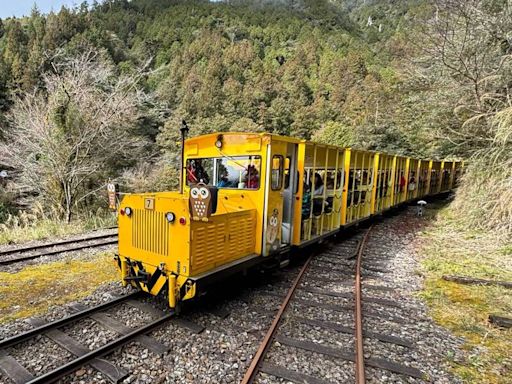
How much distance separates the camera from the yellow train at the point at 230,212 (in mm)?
4258

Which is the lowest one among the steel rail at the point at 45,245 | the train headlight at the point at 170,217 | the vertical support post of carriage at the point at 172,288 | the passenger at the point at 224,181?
the steel rail at the point at 45,245

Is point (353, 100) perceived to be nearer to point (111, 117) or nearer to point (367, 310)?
point (111, 117)

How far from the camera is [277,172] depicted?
5734 millimetres

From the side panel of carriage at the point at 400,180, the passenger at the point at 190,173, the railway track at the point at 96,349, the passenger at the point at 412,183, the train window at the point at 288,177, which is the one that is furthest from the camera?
the passenger at the point at 412,183

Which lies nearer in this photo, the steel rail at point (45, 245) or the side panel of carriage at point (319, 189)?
the side panel of carriage at point (319, 189)

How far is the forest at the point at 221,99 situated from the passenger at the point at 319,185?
4.25m

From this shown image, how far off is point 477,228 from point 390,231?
255cm

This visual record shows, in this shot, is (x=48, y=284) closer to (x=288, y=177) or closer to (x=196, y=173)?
(x=196, y=173)

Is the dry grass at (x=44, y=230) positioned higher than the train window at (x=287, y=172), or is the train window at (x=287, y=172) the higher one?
the train window at (x=287, y=172)

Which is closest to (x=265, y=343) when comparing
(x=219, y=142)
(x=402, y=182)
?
(x=219, y=142)

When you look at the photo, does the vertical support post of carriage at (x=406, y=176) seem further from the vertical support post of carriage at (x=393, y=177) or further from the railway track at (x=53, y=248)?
the railway track at (x=53, y=248)

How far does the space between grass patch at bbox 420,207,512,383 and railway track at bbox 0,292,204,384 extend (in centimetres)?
351

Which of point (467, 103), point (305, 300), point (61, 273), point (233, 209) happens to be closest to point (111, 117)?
point (61, 273)

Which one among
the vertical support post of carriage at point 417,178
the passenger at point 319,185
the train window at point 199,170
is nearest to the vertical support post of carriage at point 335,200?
the passenger at point 319,185
